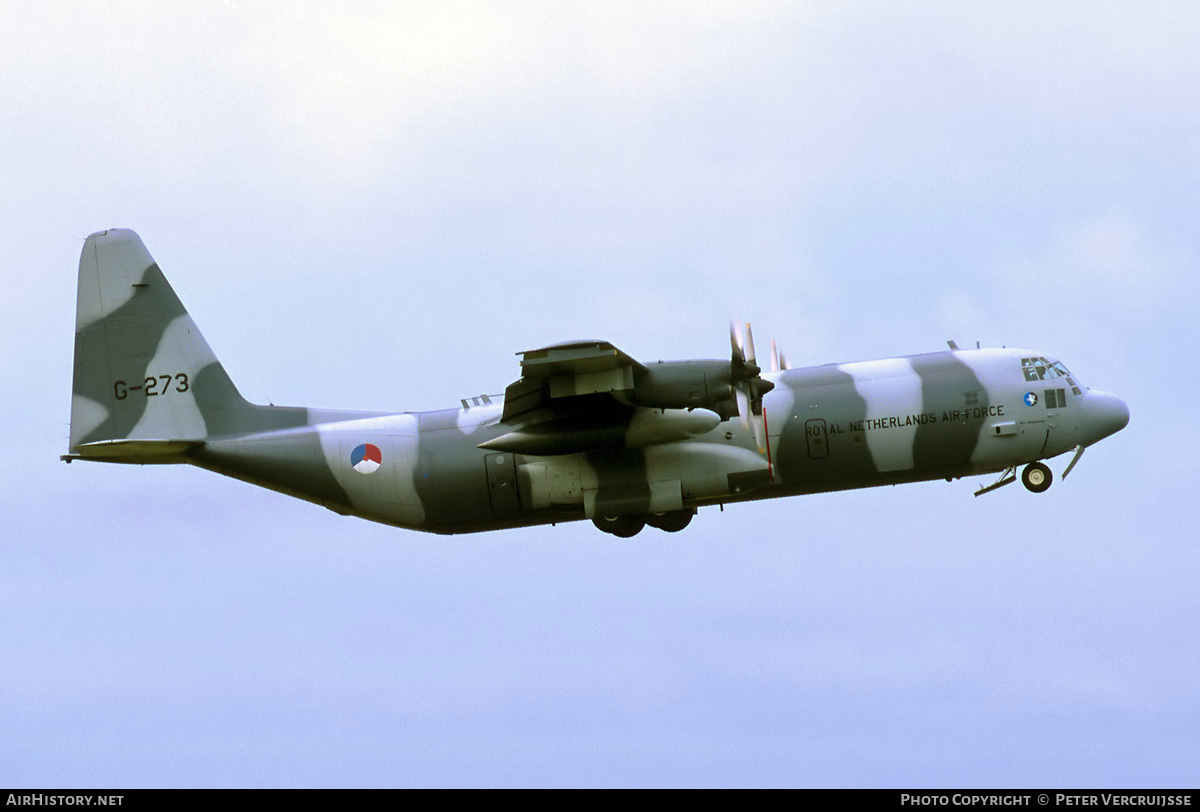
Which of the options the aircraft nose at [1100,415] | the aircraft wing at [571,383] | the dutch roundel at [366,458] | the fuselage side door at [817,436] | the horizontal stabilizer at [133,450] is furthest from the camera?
the horizontal stabilizer at [133,450]

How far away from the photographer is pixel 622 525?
3111 cm

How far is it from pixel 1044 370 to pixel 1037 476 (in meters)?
2.07

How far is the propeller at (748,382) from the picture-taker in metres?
28.0

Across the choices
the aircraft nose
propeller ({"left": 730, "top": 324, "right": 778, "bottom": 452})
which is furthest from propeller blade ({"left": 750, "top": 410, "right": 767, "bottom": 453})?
the aircraft nose

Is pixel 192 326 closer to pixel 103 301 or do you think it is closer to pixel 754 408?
pixel 103 301

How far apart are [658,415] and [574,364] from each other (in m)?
2.52

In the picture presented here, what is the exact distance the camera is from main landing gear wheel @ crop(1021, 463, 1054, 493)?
30.9m

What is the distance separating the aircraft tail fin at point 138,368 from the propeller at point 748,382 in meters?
10.3

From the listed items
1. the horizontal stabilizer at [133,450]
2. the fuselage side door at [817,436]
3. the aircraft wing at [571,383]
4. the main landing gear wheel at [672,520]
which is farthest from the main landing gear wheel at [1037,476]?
the horizontal stabilizer at [133,450]

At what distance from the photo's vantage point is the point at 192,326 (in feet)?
110

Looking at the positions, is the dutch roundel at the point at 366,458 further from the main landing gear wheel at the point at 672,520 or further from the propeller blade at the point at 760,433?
the propeller blade at the point at 760,433

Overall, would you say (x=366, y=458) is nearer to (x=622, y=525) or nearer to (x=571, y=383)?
(x=622, y=525)

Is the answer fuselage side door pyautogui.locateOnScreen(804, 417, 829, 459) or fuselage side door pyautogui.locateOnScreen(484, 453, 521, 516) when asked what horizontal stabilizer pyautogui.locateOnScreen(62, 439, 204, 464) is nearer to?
fuselage side door pyautogui.locateOnScreen(484, 453, 521, 516)
